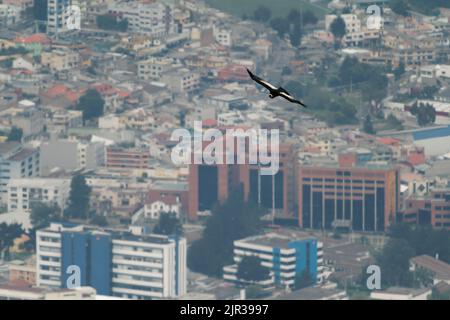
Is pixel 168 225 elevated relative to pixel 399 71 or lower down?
lower down

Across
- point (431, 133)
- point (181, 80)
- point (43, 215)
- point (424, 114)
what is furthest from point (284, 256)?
point (181, 80)

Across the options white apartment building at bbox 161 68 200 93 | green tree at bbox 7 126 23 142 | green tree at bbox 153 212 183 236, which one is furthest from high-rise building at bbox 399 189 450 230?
white apartment building at bbox 161 68 200 93

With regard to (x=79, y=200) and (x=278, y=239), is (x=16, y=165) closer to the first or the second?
(x=79, y=200)

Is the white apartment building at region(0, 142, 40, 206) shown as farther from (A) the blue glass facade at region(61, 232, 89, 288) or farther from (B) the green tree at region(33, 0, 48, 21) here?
(B) the green tree at region(33, 0, 48, 21)

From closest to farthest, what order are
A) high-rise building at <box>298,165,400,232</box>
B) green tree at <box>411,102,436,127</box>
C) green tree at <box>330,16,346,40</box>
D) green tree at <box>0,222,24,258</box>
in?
green tree at <box>0,222,24,258</box>, high-rise building at <box>298,165,400,232</box>, green tree at <box>411,102,436,127</box>, green tree at <box>330,16,346,40</box>

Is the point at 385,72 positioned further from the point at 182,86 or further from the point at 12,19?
the point at 12,19

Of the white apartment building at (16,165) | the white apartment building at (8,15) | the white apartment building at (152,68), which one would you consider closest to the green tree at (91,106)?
the white apartment building at (152,68)
